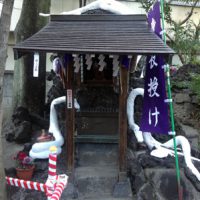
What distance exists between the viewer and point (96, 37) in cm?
767

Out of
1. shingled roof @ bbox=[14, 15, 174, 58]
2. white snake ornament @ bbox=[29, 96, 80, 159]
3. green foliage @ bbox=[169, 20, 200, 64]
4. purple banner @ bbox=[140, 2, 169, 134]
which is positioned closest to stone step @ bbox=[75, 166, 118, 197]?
white snake ornament @ bbox=[29, 96, 80, 159]

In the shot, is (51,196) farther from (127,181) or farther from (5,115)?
(5,115)

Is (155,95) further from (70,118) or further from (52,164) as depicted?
(52,164)

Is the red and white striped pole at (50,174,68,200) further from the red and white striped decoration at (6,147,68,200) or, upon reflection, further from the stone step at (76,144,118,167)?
the stone step at (76,144,118,167)

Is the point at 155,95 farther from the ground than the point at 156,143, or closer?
farther from the ground

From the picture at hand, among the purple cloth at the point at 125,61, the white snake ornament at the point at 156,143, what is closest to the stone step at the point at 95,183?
the white snake ornament at the point at 156,143

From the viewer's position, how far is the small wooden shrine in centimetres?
721

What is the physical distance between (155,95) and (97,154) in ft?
8.07

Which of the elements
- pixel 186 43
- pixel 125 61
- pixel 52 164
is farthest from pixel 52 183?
pixel 186 43

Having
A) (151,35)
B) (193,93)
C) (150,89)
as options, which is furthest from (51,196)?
(193,93)

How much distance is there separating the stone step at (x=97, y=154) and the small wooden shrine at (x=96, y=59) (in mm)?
208

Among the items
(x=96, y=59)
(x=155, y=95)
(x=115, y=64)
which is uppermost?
(x=96, y=59)

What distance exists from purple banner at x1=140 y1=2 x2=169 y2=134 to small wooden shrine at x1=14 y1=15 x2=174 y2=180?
37cm

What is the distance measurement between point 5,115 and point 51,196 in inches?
275
